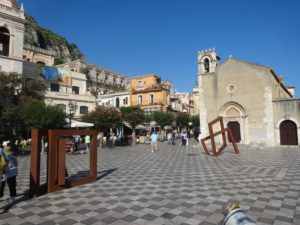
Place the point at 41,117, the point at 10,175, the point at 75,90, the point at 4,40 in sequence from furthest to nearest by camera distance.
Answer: the point at 75,90 → the point at 4,40 → the point at 41,117 → the point at 10,175

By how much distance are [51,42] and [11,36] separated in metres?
50.8

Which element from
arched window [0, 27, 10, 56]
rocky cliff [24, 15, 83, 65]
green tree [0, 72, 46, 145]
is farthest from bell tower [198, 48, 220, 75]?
rocky cliff [24, 15, 83, 65]

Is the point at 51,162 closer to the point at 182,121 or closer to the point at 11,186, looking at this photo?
the point at 11,186

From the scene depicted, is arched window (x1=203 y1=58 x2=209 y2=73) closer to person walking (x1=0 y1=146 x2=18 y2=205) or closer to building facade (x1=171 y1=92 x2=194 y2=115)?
building facade (x1=171 y1=92 x2=194 y2=115)

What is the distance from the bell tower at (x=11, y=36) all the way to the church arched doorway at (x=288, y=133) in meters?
29.8

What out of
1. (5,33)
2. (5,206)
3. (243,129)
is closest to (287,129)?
(243,129)

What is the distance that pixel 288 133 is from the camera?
24.9 m

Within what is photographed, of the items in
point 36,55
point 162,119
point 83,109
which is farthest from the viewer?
point 36,55

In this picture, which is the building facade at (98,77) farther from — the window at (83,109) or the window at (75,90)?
the window at (83,109)

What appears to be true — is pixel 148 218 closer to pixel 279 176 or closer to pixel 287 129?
pixel 279 176

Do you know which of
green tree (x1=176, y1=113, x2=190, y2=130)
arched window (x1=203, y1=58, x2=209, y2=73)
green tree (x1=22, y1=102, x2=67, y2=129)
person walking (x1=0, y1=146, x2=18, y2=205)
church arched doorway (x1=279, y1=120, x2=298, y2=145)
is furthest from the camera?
green tree (x1=176, y1=113, x2=190, y2=130)

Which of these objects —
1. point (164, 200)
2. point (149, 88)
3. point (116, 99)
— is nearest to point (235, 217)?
point (164, 200)

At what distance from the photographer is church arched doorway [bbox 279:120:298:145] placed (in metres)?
24.6

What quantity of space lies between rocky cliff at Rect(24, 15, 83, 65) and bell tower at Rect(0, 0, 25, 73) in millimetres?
34966
